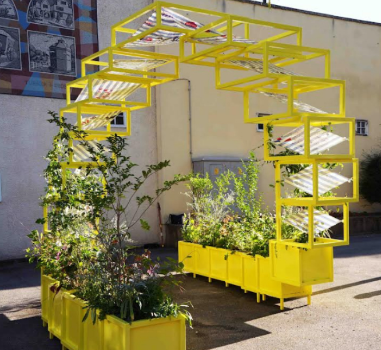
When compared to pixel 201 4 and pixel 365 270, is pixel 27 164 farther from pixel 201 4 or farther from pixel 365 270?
pixel 365 270

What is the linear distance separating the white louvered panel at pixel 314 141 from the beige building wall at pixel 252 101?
28.1 ft

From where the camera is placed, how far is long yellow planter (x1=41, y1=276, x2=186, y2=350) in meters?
5.10

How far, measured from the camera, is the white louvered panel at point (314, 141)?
23.8 feet

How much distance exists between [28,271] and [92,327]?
6.90 m

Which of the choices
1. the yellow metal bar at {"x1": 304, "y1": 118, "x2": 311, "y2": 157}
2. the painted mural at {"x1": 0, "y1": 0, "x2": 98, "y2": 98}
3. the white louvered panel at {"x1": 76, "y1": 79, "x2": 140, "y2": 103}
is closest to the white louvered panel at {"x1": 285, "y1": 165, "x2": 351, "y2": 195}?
the yellow metal bar at {"x1": 304, "y1": 118, "x2": 311, "y2": 157}

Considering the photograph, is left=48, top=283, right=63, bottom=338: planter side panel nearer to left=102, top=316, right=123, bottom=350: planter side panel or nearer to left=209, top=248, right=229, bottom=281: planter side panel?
left=102, top=316, right=123, bottom=350: planter side panel

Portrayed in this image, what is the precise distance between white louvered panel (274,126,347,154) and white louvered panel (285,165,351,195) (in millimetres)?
420

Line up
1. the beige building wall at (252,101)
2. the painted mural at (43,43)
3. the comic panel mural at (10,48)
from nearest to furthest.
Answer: the comic panel mural at (10,48), the painted mural at (43,43), the beige building wall at (252,101)

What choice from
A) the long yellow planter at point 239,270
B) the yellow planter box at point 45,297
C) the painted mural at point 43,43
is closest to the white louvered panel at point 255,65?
the long yellow planter at point 239,270

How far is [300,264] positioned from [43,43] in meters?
9.38

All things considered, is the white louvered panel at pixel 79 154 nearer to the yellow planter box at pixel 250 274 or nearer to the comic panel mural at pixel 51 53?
the yellow planter box at pixel 250 274

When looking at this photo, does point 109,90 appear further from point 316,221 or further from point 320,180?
point 316,221

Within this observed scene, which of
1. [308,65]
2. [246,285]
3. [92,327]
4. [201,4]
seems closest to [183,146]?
[201,4]

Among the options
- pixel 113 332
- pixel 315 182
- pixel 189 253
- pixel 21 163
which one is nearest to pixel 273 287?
pixel 315 182
